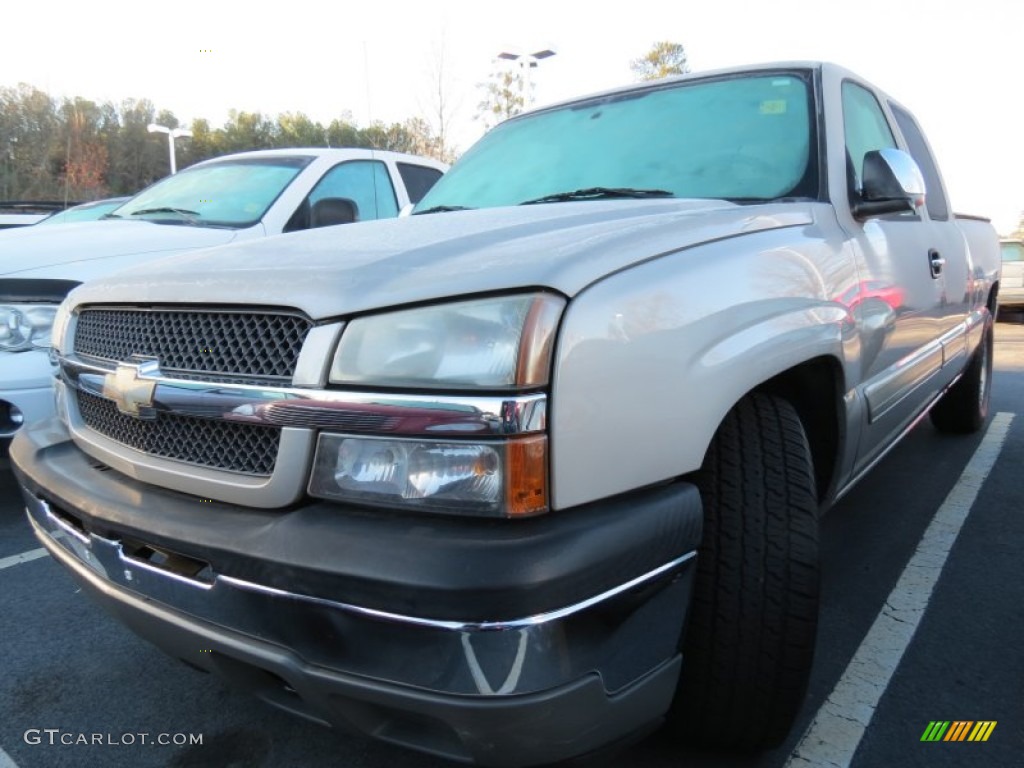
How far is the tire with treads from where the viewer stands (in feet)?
5.32

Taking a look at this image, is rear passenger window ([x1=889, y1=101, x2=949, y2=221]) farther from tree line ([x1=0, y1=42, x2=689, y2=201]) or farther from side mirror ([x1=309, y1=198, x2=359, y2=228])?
tree line ([x1=0, y1=42, x2=689, y2=201])

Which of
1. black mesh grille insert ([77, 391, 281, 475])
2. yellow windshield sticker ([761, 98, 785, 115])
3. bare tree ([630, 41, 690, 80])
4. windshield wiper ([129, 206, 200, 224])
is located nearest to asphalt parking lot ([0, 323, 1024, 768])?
black mesh grille insert ([77, 391, 281, 475])

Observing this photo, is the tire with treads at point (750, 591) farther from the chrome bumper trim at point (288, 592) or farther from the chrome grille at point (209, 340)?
the chrome grille at point (209, 340)

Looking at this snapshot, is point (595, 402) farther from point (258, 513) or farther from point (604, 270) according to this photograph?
point (258, 513)

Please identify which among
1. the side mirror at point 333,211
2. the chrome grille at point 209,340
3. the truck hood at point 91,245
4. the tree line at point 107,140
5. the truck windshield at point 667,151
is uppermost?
the tree line at point 107,140

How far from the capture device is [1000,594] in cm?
280

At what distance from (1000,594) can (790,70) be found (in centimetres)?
202

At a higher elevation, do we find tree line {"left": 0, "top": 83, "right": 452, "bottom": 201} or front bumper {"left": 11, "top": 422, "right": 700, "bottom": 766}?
tree line {"left": 0, "top": 83, "right": 452, "bottom": 201}

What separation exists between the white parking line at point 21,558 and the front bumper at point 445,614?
2065 millimetres

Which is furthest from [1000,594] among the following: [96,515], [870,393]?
[96,515]

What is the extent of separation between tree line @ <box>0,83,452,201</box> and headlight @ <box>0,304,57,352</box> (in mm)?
12999

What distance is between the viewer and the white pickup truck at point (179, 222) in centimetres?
328

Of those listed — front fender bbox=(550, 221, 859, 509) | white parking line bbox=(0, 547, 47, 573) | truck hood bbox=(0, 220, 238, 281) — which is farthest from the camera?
truck hood bbox=(0, 220, 238, 281)

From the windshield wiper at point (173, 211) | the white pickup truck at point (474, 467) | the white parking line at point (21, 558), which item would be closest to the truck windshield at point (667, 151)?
the white pickup truck at point (474, 467)
